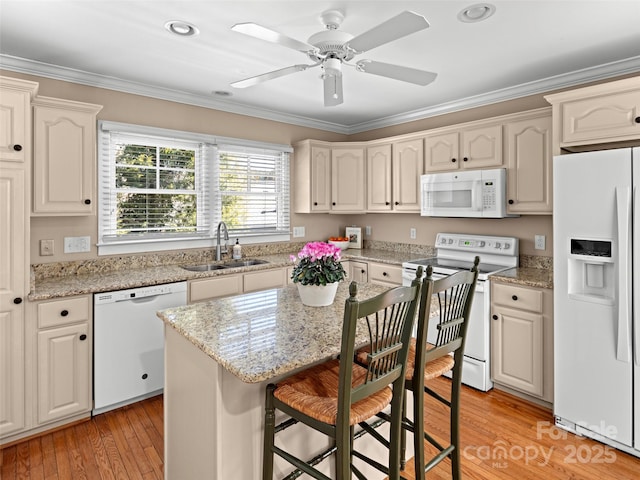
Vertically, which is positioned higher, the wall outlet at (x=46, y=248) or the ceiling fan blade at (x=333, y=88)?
the ceiling fan blade at (x=333, y=88)

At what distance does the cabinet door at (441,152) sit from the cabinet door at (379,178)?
1.66ft

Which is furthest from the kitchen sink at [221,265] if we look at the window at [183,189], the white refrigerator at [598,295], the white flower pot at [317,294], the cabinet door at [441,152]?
the white refrigerator at [598,295]

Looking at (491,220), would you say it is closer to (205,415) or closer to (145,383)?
(205,415)

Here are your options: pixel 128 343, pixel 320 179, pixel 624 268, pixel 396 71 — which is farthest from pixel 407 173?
pixel 128 343

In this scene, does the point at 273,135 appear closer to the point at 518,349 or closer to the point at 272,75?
the point at 272,75

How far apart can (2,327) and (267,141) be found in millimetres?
2889

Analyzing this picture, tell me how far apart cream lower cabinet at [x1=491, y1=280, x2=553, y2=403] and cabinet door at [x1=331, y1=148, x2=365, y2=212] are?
6.45ft

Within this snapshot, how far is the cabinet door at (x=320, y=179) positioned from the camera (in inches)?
171

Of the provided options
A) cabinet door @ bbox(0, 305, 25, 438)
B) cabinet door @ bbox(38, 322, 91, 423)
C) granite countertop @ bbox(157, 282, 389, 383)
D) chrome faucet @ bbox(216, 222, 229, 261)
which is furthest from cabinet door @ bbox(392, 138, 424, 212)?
cabinet door @ bbox(0, 305, 25, 438)

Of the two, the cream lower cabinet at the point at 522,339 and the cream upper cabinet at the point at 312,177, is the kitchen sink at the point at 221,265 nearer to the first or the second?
the cream upper cabinet at the point at 312,177

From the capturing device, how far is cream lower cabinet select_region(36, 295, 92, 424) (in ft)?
8.01

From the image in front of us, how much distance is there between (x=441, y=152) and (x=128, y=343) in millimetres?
3243

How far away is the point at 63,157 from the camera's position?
8.82ft

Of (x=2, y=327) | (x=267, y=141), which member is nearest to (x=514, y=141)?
(x=267, y=141)
